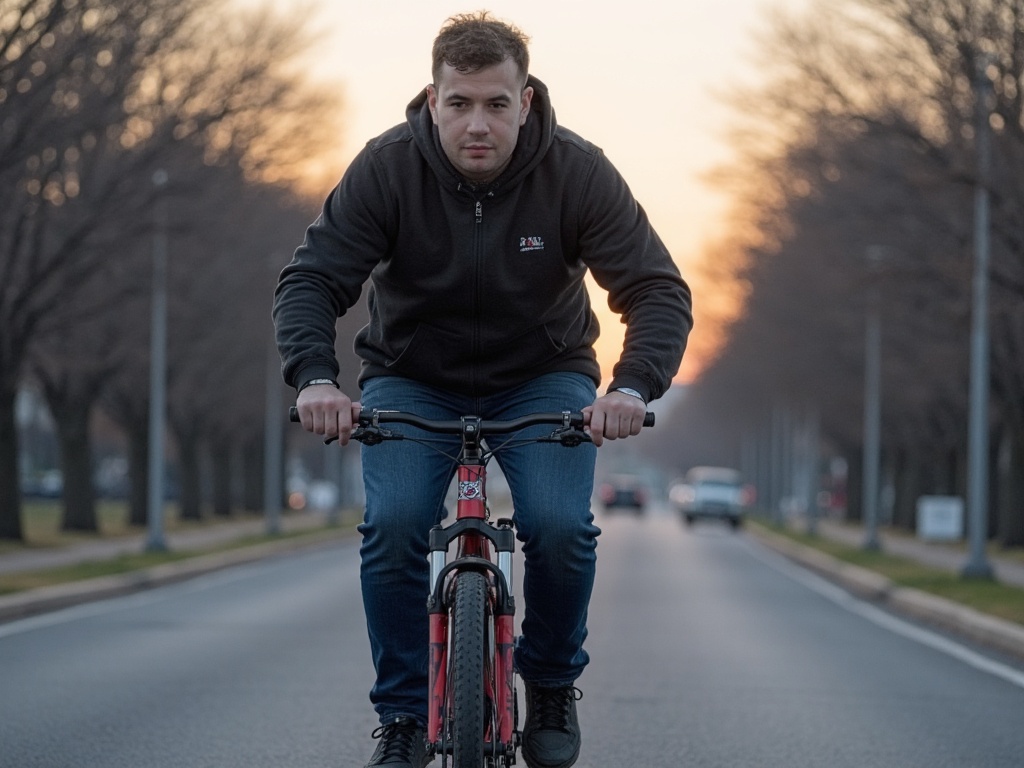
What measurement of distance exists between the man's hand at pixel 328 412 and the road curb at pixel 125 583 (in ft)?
36.2

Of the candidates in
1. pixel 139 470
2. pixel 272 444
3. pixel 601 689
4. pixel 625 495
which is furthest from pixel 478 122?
pixel 625 495

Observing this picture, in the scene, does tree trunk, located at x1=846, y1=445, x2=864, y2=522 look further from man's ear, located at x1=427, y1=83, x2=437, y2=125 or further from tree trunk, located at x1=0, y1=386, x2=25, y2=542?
man's ear, located at x1=427, y1=83, x2=437, y2=125

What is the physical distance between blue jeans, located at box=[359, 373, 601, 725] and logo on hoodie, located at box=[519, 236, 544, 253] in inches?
15.2

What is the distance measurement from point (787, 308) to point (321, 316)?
144ft

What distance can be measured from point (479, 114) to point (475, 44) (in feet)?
0.61

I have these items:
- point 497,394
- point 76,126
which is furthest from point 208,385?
point 497,394

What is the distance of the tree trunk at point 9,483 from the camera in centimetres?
3045

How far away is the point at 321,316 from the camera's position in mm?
5059

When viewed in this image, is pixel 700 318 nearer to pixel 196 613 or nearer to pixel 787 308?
pixel 787 308

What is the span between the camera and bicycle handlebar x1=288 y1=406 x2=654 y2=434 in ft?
15.4

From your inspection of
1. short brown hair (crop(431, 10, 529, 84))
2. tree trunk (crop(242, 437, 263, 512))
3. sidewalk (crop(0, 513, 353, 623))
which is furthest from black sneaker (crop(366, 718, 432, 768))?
tree trunk (crop(242, 437, 263, 512))

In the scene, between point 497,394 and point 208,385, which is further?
point 208,385

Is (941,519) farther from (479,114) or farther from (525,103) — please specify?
(479,114)

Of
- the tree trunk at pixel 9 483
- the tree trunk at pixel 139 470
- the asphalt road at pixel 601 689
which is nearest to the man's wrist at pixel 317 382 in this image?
the asphalt road at pixel 601 689
